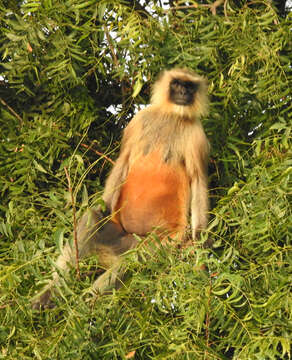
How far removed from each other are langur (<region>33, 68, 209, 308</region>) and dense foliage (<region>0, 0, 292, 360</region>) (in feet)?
0.30

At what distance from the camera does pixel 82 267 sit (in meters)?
3.53

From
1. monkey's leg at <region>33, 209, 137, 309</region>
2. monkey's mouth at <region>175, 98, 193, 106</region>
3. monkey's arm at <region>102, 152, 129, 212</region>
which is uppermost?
monkey's mouth at <region>175, 98, 193, 106</region>

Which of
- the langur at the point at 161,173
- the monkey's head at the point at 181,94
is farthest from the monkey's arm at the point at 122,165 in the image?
the monkey's head at the point at 181,94

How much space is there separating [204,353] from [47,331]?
587 millimetres

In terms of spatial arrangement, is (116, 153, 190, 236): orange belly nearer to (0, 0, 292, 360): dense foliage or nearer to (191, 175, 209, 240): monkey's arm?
(191, 175, 209, 240): monkey's arm

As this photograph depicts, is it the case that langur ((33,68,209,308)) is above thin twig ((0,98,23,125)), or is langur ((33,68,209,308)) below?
below

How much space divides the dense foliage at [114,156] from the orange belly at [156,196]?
207mm

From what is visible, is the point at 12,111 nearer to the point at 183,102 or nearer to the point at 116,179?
the point at 116,179

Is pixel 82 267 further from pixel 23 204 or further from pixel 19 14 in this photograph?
pixel 19 14

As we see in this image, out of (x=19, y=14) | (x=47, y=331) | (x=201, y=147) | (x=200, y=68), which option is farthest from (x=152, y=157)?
(x=47, y=331)

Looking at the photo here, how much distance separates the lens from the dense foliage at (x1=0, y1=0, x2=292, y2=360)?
A: 3125mm

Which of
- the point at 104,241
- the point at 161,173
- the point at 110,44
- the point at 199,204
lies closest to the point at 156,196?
the point at 161,173

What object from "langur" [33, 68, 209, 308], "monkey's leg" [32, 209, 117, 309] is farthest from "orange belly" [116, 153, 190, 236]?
"monkey's leg" [32, 209, 117, 309]

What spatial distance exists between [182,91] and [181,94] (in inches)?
0.6
